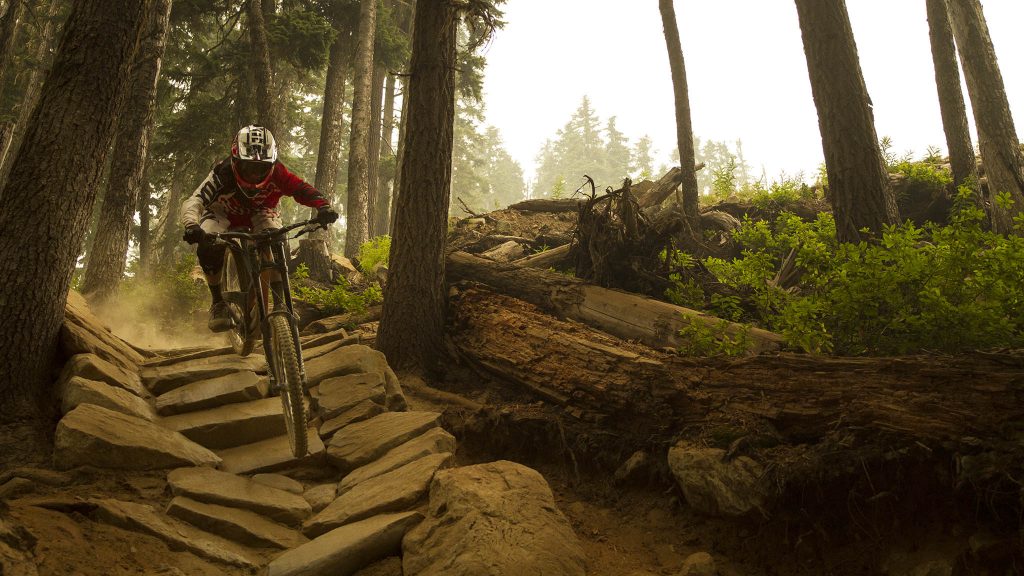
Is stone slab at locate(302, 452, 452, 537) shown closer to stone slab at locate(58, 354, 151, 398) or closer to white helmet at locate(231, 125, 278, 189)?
stone slab at locate(58, 354, 151, 398)

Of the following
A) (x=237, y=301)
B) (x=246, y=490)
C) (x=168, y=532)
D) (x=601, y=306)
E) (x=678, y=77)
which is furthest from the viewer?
(x=678, y=77)

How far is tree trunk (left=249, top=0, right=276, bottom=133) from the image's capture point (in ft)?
43.0

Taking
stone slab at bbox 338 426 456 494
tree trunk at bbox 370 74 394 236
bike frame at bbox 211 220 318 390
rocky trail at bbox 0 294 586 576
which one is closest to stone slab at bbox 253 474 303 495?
rocky trail at bbox 0 294 586 576

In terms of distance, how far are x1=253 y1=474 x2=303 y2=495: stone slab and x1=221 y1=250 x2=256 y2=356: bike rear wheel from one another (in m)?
1.68

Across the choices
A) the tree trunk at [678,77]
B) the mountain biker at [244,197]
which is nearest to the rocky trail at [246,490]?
the mountain biker at [244,197]

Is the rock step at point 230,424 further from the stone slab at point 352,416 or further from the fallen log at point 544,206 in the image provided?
the fallen log at point 544,206

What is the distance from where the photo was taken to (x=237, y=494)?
4348 mm

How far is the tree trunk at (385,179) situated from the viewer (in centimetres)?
2433

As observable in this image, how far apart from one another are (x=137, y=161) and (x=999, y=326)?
45.7ft

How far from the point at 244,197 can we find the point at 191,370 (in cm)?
196

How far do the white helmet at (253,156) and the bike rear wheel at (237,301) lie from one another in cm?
78

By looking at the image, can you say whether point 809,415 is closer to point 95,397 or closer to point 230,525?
point 230,525

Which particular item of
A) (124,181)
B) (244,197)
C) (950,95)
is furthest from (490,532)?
(950,95)

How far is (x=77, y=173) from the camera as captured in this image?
206 inches
